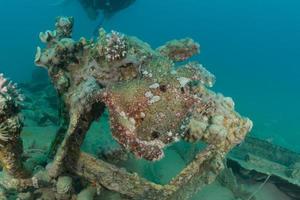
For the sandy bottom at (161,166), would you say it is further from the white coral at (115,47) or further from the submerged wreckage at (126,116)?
the white coral at (115,47)

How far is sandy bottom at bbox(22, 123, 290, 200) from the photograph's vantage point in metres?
5.59

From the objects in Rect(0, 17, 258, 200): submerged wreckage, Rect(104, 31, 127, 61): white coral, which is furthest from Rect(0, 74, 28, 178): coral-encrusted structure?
Rect(104, 31, 127, 61): white coral

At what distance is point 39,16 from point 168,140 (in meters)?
80.8

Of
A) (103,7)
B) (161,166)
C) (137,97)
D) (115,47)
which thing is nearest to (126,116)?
(137,97)

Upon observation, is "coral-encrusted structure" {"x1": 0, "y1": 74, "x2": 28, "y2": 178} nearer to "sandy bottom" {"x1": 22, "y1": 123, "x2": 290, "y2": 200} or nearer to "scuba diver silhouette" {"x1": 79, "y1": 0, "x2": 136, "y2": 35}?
"sandy bottom" {"x1": 22, "y1": 123, "x2": 290, "y2": 200}

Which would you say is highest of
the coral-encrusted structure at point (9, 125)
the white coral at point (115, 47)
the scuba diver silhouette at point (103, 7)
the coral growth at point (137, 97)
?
the scuba diver silhouette at point (103, 7)

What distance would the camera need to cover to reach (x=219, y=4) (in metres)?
150

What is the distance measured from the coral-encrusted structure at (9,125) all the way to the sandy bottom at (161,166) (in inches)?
76.7

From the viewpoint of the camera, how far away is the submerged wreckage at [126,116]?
3.27 meters

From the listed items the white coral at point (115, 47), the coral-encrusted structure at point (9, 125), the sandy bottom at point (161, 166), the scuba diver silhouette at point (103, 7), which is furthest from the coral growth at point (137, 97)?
the scuba diver silhouette at point (103, 7)

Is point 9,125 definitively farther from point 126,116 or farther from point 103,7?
point 103,7

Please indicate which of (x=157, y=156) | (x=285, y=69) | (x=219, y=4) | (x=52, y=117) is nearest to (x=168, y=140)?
(x=157, y=156)

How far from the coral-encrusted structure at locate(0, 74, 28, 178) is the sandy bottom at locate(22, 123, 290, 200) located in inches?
76.7

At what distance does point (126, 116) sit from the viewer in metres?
3.32
